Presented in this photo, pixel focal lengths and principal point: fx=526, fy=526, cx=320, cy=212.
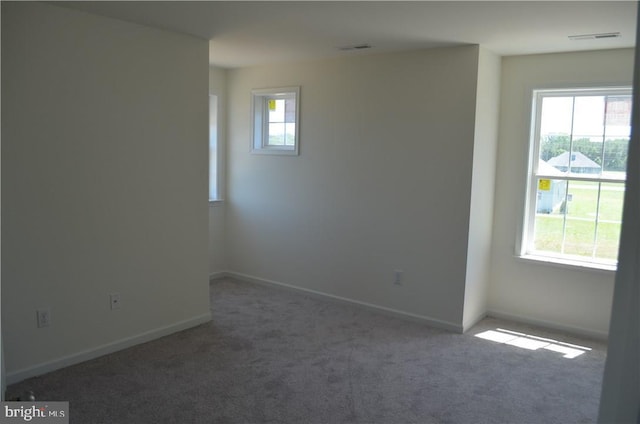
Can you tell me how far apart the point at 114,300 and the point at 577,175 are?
3722 millimetres

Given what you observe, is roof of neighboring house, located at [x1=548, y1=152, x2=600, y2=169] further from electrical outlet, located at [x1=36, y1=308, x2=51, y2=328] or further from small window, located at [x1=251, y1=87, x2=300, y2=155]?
electrical outlet, located at [x1=36, y1=308, x2=51, y2=328]

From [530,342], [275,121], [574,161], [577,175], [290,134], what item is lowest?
[530,342]

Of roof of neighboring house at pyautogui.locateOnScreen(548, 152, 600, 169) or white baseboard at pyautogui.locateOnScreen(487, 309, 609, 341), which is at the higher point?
roof of neighboring house at pyautogui.locateOnScreen(548, 152, 600, 169)

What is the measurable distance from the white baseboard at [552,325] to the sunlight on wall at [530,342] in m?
0.29

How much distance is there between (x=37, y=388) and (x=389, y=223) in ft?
9.47

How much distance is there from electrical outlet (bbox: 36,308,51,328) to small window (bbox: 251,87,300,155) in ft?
8.73

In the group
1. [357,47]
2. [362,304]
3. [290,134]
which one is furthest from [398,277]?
[357,47]

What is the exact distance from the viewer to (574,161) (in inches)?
171

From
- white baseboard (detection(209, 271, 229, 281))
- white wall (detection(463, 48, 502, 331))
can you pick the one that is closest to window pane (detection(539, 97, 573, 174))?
white wall (detection(463, 48, 502, 331))

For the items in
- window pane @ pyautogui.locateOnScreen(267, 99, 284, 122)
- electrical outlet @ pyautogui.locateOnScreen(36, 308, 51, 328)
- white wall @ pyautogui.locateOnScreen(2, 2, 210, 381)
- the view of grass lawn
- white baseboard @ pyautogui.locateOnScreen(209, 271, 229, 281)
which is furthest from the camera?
white baseboard @ pyautogui.locateOnScreen(209, 271, 229, 281)

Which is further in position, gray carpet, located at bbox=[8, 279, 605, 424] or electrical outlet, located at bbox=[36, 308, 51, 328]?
electrical outlet, located at bbox=[36, 308, 51, 328]

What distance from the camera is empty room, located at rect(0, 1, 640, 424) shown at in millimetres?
3096

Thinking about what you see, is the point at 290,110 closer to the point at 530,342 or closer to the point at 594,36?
the point at 594,36

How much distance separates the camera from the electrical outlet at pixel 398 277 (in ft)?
15.0
